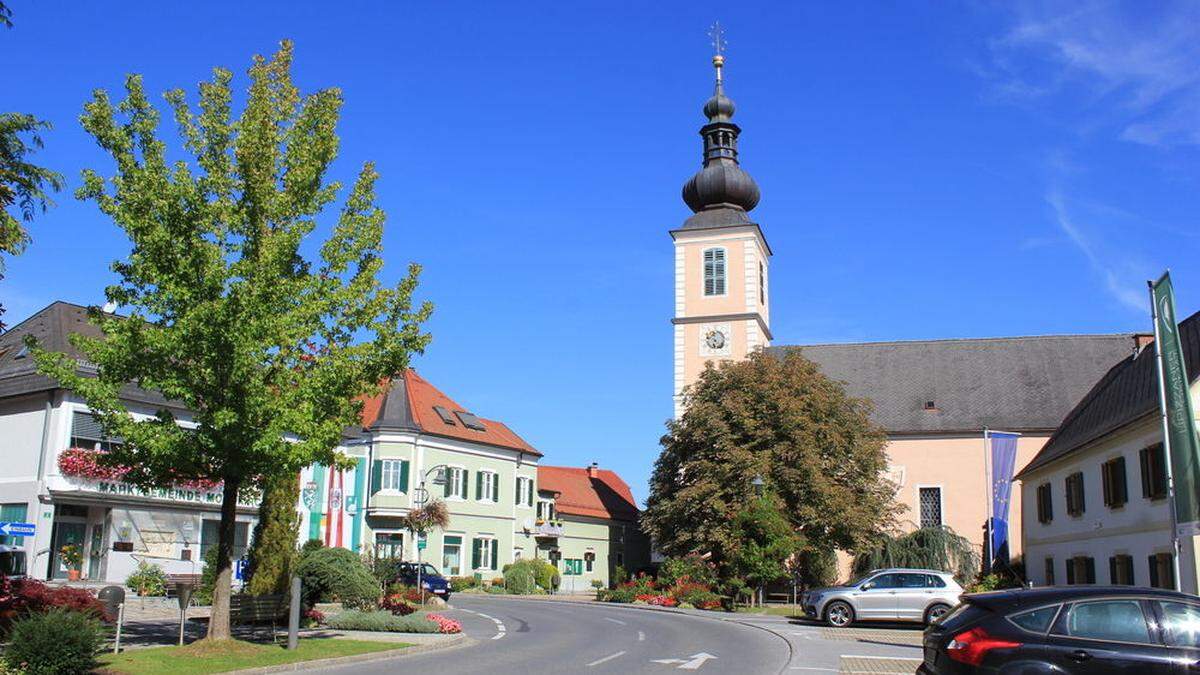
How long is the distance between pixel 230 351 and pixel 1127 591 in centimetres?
1265

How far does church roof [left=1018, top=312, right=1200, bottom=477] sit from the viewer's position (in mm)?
26869

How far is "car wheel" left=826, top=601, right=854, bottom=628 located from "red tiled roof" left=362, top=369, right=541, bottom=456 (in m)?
25.7

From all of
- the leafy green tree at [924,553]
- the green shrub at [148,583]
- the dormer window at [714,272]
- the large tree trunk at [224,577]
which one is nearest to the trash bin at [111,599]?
the large tree trunk at [224,577]

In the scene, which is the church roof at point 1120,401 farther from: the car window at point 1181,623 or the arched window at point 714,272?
the arched window at point 714,272

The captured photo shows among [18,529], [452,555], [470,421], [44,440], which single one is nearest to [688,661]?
[18,529]

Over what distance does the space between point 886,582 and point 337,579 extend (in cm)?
1388

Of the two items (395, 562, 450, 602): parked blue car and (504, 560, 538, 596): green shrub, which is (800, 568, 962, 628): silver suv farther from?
(504, 560, 538, 596): green shrub

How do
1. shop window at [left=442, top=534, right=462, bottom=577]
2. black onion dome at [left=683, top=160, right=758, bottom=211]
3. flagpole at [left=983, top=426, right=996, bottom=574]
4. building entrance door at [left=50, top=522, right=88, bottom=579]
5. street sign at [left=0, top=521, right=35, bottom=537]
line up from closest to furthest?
street sign at [left=0, top=521, right=35, bottom=537], building entrance door at [left=50, top=522, right=88, bottom=579], flagpole at [left=983, top=426, right=996, bottom=574], shop window at [left=442, top=534, right=462, bottom=577], black onion dome at [left=683, top=160, right=758, bottom=211]

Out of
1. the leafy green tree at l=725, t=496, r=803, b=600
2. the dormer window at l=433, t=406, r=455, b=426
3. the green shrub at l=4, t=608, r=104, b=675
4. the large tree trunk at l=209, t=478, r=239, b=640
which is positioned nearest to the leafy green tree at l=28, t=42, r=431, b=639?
the large tree trunk at l=209, t=478, r=239, b=640

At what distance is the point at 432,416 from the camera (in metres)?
50.1

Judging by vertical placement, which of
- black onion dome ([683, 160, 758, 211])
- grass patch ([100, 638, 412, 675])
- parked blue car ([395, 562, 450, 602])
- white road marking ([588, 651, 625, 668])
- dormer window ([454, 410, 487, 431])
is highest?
black onion dome ([683, 160, 758, 211])

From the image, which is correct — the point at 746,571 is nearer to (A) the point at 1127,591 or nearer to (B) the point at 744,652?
(B) the point at 744,652

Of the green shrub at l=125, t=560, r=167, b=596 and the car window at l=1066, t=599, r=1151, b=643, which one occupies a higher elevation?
the car window at l=1066, t=599, r=1151, b=643

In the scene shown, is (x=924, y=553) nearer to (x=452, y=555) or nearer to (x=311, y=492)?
(x=452, y=555)
